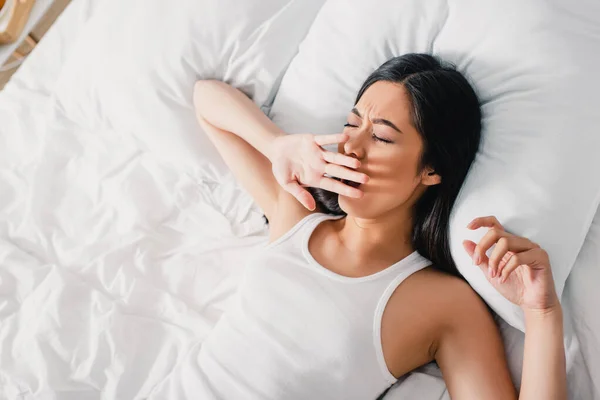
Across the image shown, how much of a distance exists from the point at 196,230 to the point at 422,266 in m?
0.57

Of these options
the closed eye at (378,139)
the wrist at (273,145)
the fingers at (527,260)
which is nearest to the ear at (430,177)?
the closed eye at (378,139)

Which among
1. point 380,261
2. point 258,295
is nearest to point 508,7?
point 380,261

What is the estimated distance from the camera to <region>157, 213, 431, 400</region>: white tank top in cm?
108

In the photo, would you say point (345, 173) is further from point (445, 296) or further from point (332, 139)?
point (445, 296)

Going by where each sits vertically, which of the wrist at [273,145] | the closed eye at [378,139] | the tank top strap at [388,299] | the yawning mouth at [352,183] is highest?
the closed eye at [378,139]

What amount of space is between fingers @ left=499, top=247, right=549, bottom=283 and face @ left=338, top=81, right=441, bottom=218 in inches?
9.1

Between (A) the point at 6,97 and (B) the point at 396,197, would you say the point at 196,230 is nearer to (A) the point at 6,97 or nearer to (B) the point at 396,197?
(B) the point at 396,197

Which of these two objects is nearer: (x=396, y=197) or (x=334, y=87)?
(x=396, y=197)

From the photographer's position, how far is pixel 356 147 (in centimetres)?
103

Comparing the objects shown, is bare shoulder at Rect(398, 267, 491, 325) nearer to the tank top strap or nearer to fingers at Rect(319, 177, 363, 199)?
the tank top strap

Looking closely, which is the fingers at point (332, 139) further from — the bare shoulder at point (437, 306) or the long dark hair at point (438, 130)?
the bare shoulder at point (437, 306)

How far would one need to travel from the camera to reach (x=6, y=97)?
5.24 feet

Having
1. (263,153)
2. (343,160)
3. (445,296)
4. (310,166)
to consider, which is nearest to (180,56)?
(263,153)

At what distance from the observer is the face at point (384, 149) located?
1030mm
